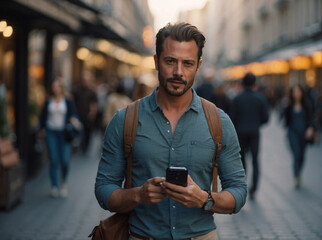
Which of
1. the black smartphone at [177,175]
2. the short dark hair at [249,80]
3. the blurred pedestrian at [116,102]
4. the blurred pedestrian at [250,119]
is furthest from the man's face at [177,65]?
the blurred pedestrian at [116,102]

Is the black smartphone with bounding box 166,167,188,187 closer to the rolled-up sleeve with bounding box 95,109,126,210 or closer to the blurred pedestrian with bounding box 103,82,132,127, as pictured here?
the rolled-up sleeve with bounding box 95,109,126,210

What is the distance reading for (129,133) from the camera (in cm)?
238

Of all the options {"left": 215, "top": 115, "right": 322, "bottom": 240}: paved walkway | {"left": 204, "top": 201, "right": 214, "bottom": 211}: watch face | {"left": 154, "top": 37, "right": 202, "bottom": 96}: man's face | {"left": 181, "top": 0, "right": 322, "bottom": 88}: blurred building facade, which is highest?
{"left": 181, "top": 0, "right": 322, "bottom": 88}: blurred building facade

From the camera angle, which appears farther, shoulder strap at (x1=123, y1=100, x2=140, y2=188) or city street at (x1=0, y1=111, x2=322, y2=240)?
city street at (x1=0, y1=111, x2=322, y2=240)

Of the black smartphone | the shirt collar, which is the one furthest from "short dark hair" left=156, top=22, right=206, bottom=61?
the black smartphone

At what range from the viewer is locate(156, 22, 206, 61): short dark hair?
231cm

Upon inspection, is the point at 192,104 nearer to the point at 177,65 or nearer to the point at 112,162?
the point at 177,65

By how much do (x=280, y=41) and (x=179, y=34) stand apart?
114 feet

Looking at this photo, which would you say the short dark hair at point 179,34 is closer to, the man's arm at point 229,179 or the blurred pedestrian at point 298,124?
the man's arm at point 229,179

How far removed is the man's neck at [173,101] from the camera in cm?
246

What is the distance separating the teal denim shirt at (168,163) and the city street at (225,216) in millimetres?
3664

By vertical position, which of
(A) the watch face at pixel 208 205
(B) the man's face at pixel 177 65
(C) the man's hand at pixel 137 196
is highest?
(B) the man's face at pixel 177 65

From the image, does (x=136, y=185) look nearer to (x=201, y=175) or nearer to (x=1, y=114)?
(x=201, y=175)

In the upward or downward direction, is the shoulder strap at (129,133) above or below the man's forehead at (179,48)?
below
